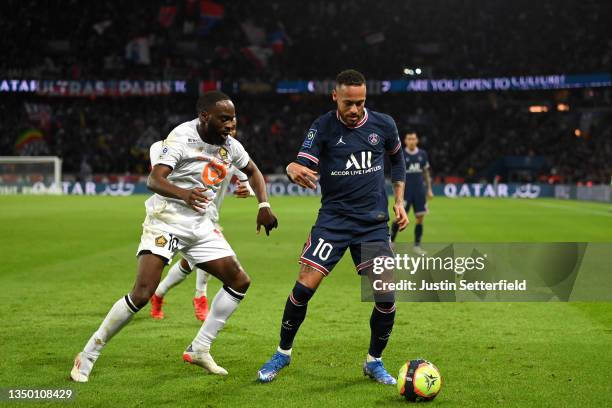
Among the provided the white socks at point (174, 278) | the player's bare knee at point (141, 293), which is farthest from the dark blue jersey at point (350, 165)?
the white socks at point (174, 278)

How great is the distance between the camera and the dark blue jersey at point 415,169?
51.8ft

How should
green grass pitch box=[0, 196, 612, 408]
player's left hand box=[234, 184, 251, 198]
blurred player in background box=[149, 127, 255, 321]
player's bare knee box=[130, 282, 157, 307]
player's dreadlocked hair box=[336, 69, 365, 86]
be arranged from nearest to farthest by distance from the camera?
green grass pitch box=[0, 196, 612, 408] → player's dreadlocked hair box=[336, 69, 365, 86] → player's bare knee box=[130, 282, 157, 307] → player's left hand box=[234, 184, 251, 198] → blurred player in background box=[149, 127, 255, 321]

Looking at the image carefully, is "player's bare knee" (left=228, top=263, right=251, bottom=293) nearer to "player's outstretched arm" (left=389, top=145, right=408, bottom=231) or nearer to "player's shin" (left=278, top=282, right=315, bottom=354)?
"player's shin" (left=278, top=282, right=315, bottom=354)

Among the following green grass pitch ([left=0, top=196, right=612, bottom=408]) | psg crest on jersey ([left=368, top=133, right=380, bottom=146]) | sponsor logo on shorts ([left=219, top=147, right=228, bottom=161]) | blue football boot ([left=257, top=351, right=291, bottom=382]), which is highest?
psg crest on jersey ([left=368, top=133, right=380, bottom=146])

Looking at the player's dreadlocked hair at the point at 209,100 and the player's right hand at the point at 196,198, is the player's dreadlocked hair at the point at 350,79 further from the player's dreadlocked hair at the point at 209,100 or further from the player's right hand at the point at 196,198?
the player's right hand at the point at 196,198

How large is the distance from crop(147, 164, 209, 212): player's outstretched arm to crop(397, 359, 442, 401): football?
79.9 inches

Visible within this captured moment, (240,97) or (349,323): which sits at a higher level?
(240,97)

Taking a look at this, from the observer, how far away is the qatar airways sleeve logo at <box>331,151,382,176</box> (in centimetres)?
625

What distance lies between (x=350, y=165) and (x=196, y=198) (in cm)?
125

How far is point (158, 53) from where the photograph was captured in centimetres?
5938

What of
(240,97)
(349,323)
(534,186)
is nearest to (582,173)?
(534,186)

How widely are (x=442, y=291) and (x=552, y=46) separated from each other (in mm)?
50648

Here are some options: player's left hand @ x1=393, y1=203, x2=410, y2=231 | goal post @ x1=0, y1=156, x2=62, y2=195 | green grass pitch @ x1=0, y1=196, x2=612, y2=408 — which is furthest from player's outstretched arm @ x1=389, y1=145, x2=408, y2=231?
goal post @ x1=0, y1=156, x2=62, y2=195

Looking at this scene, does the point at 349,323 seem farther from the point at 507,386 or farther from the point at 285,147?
the point at 285,147
